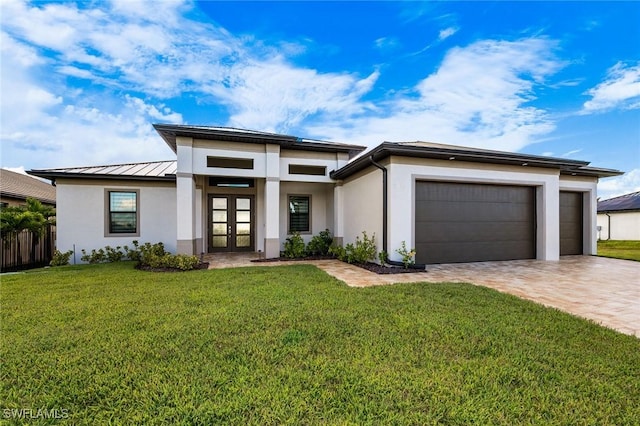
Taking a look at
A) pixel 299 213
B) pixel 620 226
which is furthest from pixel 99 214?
pixel 620 226

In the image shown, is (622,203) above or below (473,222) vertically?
above

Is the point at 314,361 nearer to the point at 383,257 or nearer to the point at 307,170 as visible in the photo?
the point at 383,257

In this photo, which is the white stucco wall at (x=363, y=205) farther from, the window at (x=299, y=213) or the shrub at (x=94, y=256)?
the shrub at (x=94, y=256)

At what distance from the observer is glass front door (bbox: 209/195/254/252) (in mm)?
Answer: 11266

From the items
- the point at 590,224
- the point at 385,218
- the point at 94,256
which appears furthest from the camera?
the point at 590,224

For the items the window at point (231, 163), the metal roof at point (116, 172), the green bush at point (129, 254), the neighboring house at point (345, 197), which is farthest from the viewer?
the window at point (231, 163)

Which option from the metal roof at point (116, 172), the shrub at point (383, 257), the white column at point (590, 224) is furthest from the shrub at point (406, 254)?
the white column at point (590, 224)

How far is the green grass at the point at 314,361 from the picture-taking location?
1.94m

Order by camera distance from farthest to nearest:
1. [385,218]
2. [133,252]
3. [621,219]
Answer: [621,219]
[133,252]
[385,218]

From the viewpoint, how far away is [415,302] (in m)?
4.39

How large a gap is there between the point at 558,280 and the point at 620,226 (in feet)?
65.6

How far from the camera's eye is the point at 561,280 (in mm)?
6211

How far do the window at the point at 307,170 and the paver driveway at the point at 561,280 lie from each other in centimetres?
375
